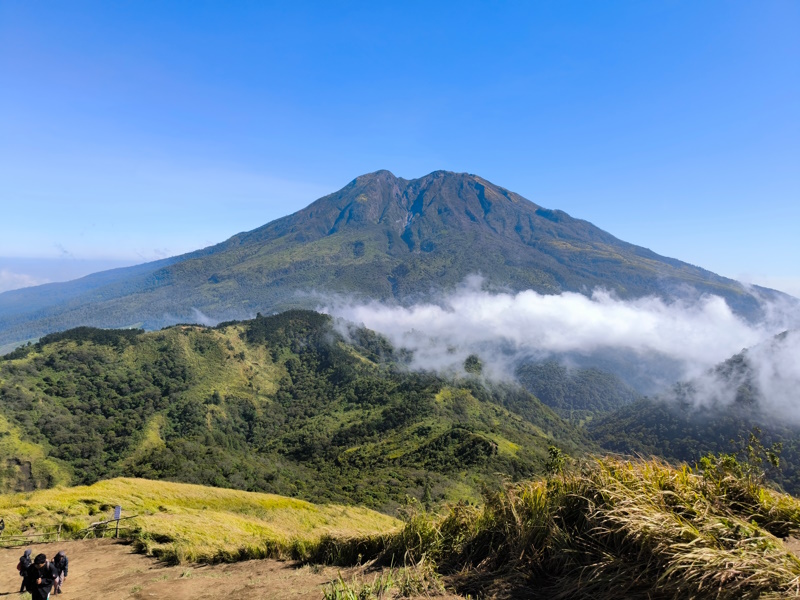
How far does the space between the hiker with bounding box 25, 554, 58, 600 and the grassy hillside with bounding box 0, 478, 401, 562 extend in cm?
323

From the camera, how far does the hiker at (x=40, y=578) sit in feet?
29.0

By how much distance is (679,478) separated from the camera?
4.79 metres

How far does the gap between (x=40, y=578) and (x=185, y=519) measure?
14519 mm

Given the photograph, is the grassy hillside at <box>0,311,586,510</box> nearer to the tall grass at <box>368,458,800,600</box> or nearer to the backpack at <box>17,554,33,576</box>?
the backpack at <box>17,554,33,576</box>

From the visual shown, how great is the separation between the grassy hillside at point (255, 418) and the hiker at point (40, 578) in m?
53.2

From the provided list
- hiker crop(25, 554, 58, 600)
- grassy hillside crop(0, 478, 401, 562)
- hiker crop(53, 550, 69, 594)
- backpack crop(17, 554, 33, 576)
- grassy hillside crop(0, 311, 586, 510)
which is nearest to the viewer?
hiker crop(25, 554, 58, 600)

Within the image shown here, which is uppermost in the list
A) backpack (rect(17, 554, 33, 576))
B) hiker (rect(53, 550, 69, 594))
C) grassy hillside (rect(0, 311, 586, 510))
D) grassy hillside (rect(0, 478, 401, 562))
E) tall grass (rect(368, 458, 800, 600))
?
tall grass (rect(368, 458, 800, 600))

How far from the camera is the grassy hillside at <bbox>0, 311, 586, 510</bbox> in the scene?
231ft

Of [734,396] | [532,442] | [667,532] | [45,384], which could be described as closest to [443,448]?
[532,442]

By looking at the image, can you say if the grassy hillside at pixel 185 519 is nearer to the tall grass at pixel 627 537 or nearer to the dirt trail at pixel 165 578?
the dirt trail at pixel 165 578

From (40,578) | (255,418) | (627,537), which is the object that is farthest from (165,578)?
(255,418)

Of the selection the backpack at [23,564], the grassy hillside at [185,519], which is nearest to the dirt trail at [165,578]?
the grassy hillside at [185,519]

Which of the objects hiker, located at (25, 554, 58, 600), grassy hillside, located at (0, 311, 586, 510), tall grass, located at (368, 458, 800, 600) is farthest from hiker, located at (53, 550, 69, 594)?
grassy hillside, located at (0, 311, 586, 510)

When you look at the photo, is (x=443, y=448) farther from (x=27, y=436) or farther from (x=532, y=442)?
(x=27, y=436)
